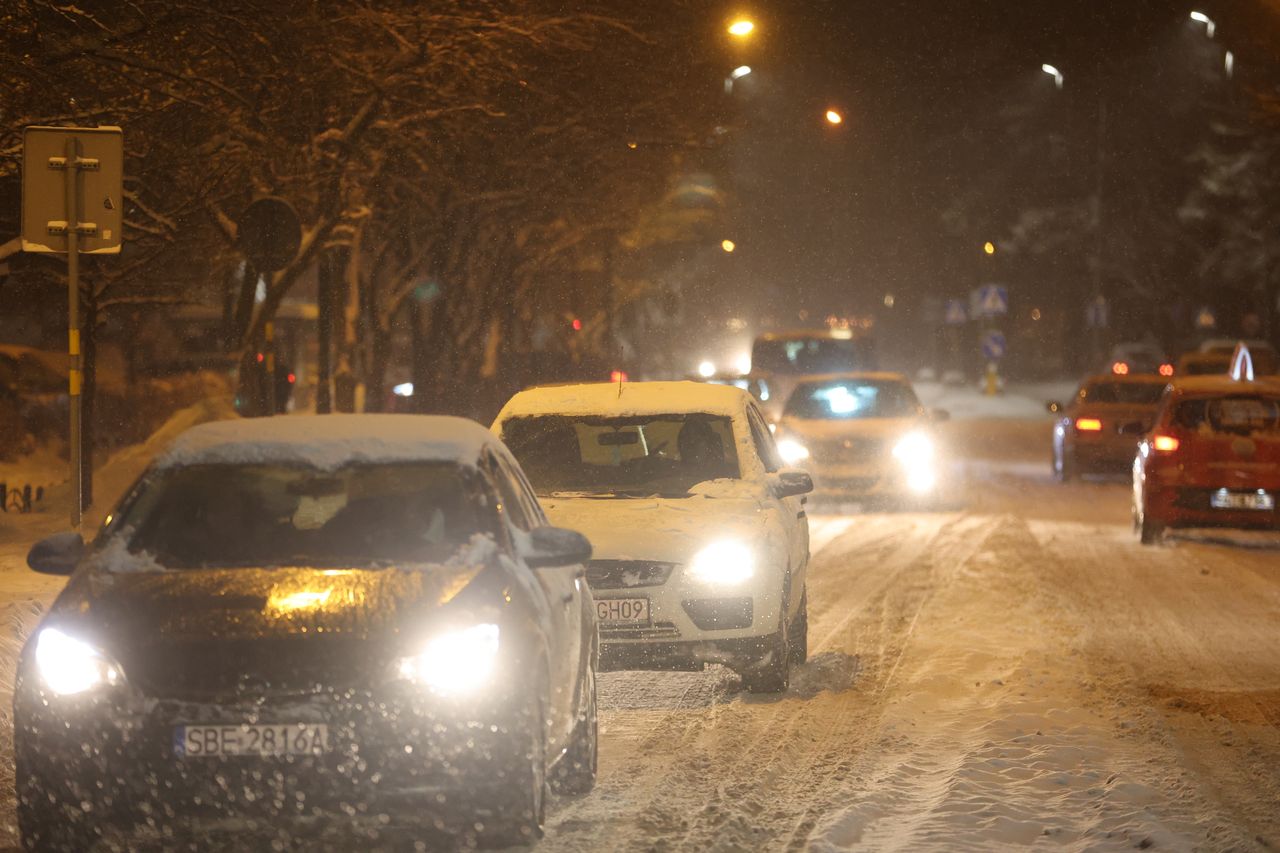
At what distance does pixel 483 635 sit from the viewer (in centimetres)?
571

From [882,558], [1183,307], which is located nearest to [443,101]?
[882,558]

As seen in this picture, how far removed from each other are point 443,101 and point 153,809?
17.5 metres

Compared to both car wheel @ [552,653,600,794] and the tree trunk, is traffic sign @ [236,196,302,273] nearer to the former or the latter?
the tree trunk

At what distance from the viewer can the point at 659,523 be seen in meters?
9.29

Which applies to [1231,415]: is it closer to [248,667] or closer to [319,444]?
[319,444]

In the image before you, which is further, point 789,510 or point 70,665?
point 789,510

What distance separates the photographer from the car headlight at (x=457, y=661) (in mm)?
5578

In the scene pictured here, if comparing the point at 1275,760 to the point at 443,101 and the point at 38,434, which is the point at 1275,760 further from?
the point at 38,434

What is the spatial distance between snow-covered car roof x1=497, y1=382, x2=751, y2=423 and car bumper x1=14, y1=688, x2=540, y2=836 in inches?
192

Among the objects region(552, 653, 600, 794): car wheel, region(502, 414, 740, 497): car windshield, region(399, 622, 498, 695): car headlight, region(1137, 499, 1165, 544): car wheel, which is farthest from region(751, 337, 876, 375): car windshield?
region(399, 622, 498, 695): car headlight

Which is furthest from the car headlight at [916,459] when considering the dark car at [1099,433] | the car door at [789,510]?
the car door at [789,510]

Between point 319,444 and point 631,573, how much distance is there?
109 inches

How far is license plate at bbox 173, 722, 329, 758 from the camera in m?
5.42

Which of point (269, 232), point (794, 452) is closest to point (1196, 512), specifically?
point (794, 452)
